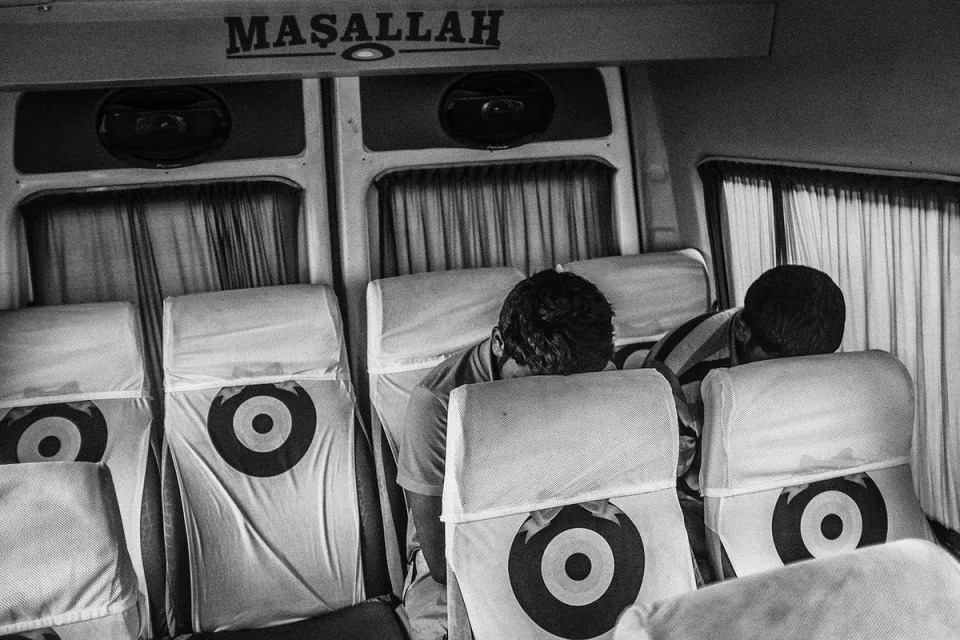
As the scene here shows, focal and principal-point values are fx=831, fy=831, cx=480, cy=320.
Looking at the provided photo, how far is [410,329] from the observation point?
2619 mm

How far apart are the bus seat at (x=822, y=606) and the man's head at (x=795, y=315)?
1073 millimetres

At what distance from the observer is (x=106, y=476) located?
143 cm

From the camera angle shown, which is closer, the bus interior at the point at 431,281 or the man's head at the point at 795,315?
the bus interior at the point at 431,281

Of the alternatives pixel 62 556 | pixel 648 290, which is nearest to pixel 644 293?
pixel 648 290

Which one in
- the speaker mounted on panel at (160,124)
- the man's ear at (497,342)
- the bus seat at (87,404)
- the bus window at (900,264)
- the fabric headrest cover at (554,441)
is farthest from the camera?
the speaker mounted on panel at (160,124)

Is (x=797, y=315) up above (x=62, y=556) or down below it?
above

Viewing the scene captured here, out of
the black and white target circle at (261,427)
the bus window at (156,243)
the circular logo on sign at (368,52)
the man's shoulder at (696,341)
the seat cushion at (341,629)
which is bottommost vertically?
the seat cushion at (341,629)

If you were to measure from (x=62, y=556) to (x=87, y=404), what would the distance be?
45.8 inches

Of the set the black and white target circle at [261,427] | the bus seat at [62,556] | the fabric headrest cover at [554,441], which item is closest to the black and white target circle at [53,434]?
the black and white target circle at [261,427]

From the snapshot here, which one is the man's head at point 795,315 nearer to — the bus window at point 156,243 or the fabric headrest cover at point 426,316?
the fabric headrest cover at point 426,316

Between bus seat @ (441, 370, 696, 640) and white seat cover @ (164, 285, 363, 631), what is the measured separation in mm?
887

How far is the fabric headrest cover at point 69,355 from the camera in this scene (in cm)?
235

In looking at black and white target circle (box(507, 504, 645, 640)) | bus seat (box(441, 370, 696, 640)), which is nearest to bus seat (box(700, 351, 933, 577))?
bus seat (box(441, 370, 696, 640))

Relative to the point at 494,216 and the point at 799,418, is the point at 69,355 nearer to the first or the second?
the point at 494,216
